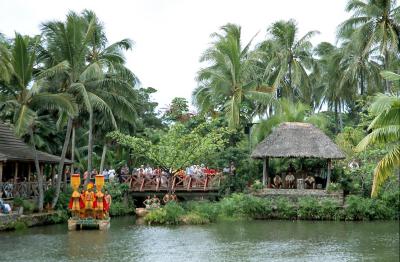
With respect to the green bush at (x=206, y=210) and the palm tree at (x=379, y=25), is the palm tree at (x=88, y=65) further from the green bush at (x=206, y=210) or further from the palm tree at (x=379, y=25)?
the palm tree at (x=379, y=25)

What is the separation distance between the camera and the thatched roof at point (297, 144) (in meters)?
29.7

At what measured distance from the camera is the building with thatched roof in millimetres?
29688

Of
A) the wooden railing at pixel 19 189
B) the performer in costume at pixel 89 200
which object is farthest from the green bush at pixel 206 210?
the wooden railing at pixel 19 189

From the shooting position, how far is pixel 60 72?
83.0ft

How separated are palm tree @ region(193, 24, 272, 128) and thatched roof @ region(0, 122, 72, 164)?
10.1 meters

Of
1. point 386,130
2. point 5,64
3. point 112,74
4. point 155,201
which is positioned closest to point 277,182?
point 155,201

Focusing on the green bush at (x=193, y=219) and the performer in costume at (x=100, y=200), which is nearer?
the performer in costume at (x=100, y=200)

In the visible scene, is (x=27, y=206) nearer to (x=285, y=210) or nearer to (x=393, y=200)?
(x=285, y=210)

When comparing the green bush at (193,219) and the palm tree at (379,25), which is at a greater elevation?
the palm tree at (379,25)

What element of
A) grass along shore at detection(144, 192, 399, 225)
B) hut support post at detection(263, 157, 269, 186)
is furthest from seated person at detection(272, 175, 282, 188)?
grass along shore at detection(144, 192, 399, 225)

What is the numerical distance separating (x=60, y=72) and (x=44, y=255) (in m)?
10.7

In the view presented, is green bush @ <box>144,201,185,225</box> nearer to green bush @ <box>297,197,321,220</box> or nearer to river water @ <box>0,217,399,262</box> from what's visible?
river water @ <box>0,217,399,262</box>

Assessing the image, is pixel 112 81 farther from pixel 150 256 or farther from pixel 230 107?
pixel 150 256

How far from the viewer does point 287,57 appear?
38.9 metres
